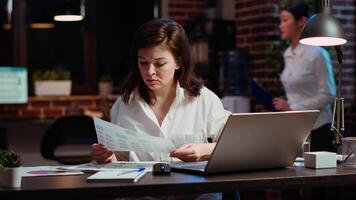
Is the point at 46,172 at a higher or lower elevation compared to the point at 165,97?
lower

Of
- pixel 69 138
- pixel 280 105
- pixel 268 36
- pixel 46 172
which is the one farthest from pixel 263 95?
pixel 46 172

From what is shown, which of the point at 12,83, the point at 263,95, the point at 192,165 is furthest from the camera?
the point at 12,83

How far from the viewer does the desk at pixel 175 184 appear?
164 cm

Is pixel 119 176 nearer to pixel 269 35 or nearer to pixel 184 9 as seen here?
pixel 269 35

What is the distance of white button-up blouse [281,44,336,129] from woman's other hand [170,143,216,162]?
1927 millimetres

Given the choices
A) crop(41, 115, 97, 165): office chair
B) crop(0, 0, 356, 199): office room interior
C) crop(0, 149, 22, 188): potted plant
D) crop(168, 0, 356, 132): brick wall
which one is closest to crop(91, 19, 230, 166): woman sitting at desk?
crop(0, 149, 22, 188): potted plant

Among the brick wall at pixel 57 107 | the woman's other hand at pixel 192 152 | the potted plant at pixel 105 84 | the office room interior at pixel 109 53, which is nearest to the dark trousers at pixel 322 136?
the office room interior at pixel 109 53

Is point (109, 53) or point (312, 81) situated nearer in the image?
point (312, 81)

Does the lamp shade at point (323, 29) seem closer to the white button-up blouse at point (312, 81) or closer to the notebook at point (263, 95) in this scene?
the notebook at point (263, 95)

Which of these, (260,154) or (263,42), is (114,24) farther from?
(260,154)

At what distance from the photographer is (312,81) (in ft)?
13.3

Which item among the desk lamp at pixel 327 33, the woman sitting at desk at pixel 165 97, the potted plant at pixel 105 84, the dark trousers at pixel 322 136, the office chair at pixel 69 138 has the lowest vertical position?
the office chair at pixel 69 138

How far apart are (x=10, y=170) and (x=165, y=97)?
923 mm

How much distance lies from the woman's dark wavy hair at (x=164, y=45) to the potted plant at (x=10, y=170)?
2.63 ft
